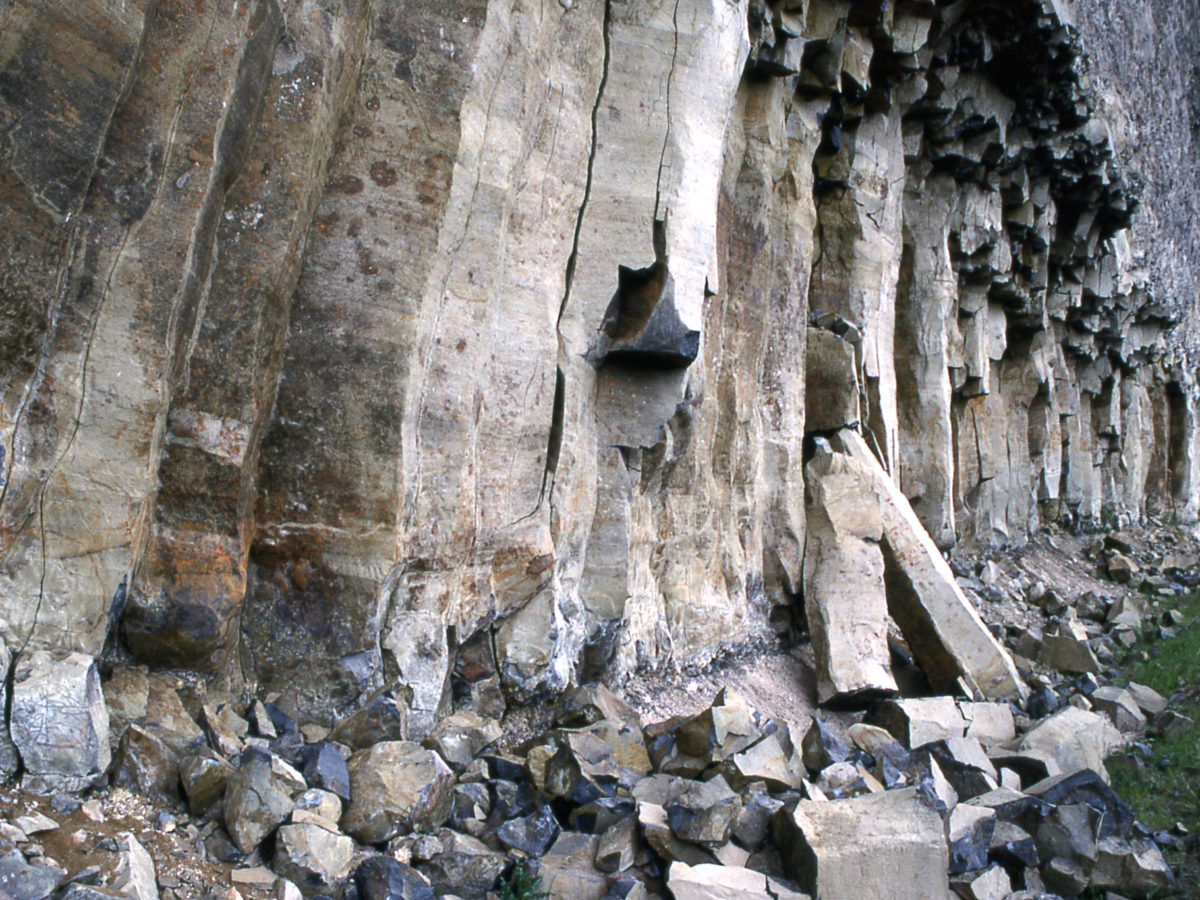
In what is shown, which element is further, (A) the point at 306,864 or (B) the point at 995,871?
(B) the point at 995,871

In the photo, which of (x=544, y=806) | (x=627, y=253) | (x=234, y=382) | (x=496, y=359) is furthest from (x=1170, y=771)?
(x=234, y=382)

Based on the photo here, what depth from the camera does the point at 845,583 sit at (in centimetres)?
532

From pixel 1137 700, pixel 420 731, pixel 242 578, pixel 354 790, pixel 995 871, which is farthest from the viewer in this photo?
pixel 1137 700

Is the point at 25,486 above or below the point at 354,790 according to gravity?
above

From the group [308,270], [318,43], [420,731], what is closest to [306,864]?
[420,731]

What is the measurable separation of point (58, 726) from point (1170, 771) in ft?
14.8

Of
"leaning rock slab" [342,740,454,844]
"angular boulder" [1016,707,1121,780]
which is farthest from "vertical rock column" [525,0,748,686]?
"angular boulder" [1016,707,1121,780]

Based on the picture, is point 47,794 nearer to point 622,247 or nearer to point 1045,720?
point 622,247

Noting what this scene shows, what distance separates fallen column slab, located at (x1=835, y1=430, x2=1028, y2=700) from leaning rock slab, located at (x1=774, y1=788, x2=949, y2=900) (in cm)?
247

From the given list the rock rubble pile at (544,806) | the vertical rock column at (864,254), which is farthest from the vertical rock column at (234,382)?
the vertical rock column at (864,254)

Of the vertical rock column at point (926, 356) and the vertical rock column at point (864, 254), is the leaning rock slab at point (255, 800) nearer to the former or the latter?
the vertical rock column at point (864, 254)

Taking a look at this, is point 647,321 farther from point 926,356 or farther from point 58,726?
point 926,356

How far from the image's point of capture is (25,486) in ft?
8.59

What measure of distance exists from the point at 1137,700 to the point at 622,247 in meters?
4.09
